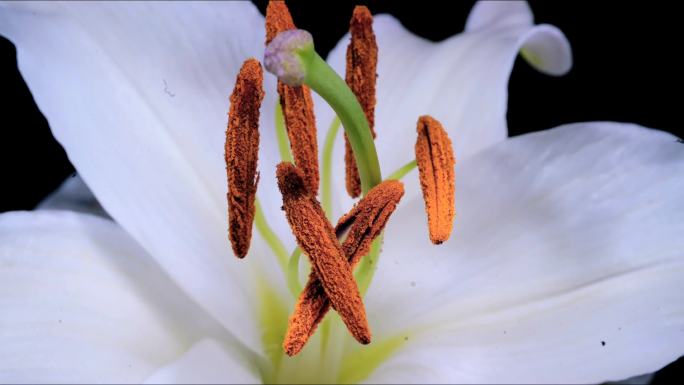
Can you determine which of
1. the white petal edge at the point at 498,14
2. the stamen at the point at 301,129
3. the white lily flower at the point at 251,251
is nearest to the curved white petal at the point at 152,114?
the white lily flower at the point at 251,251

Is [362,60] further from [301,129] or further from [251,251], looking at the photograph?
[251,251]

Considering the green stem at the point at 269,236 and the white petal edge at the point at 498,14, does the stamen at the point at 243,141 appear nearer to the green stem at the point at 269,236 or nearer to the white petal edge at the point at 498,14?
the green stem at the point at 269,236

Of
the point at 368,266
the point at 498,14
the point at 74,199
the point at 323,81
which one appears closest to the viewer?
the point at 323,81

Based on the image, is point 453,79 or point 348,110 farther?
point 453,79

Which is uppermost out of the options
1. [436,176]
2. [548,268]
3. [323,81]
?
[323,81]

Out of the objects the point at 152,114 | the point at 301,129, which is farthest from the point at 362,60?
the point at 152,114

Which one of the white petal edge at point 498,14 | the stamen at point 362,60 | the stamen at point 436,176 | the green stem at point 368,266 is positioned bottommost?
the green stem at point 368,266
